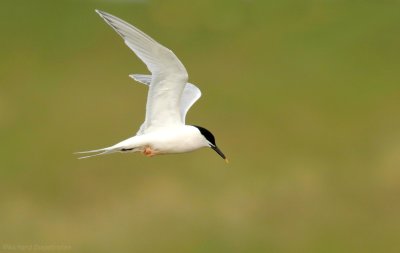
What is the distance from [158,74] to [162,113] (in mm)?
480

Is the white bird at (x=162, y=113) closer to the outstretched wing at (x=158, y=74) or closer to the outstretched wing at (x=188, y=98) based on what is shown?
the outstretched wing at (x=158, y=74)

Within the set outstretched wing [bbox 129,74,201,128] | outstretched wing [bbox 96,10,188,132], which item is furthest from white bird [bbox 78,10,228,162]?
outstretched wing [bbox 129,74,201,128]

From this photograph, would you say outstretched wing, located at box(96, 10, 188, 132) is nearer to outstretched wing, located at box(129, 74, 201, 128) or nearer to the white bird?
the white bird

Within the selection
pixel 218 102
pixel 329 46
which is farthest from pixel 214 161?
pixel 329 46

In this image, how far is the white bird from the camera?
370 inches

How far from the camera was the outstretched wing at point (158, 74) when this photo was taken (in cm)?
919

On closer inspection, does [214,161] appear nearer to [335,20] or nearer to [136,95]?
[136,95]

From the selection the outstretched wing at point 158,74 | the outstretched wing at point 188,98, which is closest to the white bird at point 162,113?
the outstretched wing at point 158,74

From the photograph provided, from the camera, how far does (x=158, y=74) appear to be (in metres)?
9.54

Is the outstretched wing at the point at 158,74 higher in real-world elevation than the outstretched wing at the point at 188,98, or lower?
higher

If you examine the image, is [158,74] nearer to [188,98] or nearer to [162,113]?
[162,113]

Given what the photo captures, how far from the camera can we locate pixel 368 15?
25.9 meters

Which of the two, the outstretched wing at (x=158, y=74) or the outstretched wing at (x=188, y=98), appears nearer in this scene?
the outstretched wing at (x=158, y=74)

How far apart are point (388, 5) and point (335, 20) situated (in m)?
1.20
